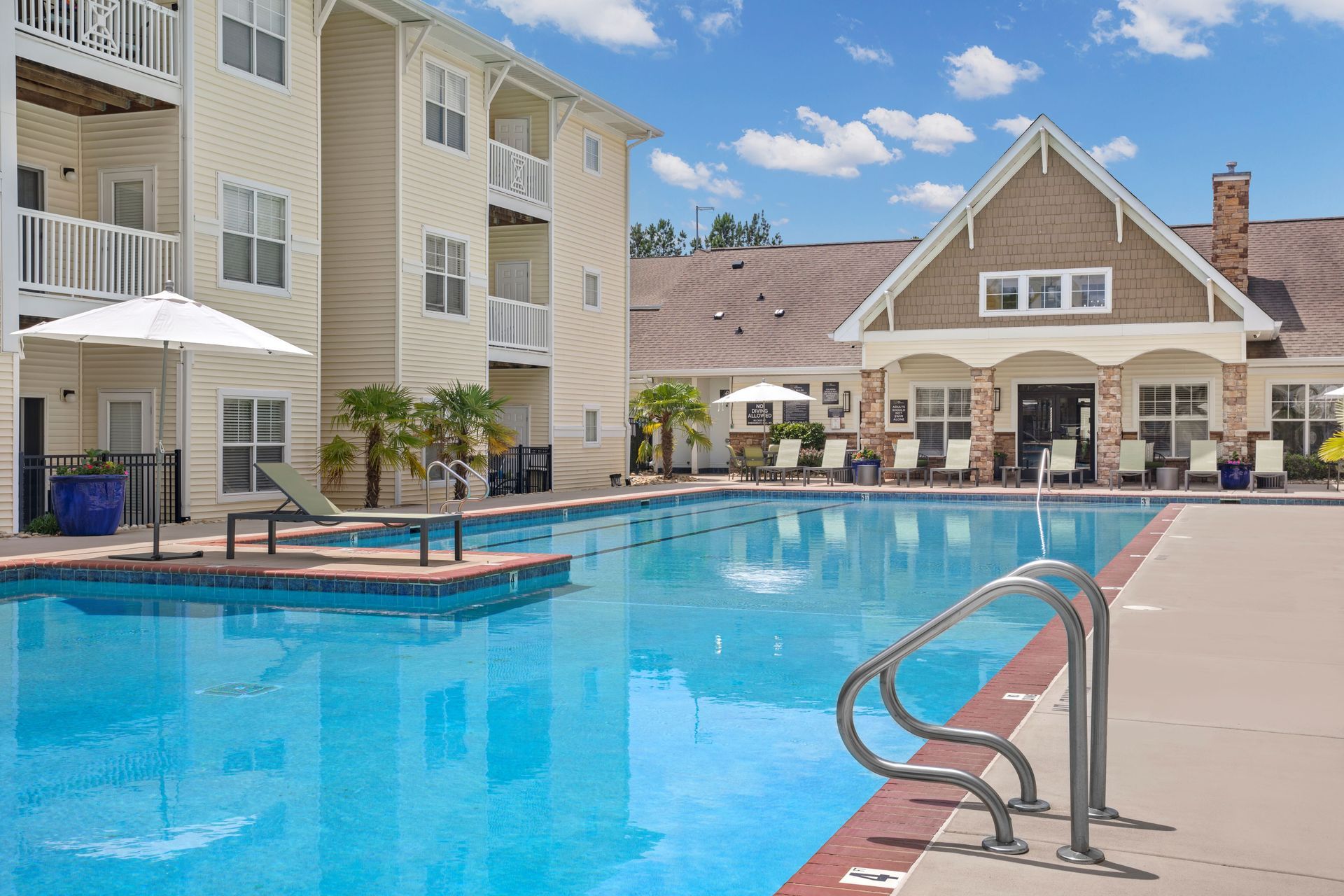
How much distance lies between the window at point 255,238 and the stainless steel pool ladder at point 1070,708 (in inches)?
602

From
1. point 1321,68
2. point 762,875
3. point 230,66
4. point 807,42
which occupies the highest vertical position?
point 807,42

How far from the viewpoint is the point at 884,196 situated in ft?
306

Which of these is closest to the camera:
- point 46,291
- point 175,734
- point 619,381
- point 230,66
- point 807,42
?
point 175,734

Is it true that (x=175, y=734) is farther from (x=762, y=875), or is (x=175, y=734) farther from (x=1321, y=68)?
(x=1321, y=68)

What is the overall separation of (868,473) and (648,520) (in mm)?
8807

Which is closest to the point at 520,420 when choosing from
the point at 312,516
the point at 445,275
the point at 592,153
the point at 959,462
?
the point at 445,275

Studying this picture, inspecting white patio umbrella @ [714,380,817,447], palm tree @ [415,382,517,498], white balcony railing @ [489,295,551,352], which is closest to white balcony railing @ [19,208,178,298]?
palm tree @ [415,382,517,498]

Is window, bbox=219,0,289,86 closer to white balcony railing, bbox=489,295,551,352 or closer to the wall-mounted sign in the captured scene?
white balcony railing, bbox=489,295,551,352

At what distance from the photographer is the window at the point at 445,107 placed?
21328 millimetres

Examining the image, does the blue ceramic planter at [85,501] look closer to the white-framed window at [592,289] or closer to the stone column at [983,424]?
the white-framed window at [592,289]

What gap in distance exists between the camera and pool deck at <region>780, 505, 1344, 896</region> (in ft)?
12.3

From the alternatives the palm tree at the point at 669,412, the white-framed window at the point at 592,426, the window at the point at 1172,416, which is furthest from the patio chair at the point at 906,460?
the white-framed window at the point at 592,426

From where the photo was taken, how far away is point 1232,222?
27.1 meters

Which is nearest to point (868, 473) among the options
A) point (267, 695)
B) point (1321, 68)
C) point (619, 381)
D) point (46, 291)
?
point (619, 381)
